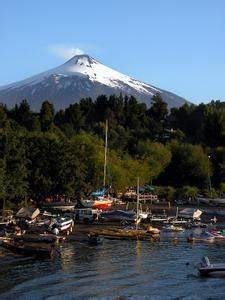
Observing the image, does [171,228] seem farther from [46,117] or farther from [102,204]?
[46,117]

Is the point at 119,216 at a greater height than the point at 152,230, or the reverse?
the point at 119,216

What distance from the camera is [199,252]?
1693 inches

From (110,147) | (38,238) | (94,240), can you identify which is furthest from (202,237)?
(110,147)

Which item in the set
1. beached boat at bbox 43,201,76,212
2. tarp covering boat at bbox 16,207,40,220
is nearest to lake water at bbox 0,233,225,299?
tarp covering boat at bbox 16,207,40,220

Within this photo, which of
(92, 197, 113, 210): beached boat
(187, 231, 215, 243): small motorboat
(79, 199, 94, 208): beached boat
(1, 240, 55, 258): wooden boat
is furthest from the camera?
(92, 197, 113, 210): beached boat

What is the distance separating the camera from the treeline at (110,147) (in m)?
65.6

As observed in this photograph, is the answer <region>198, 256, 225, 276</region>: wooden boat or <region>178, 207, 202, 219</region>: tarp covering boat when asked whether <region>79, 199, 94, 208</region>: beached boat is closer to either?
<region>178, 207, 202, 219</region>: tarp covering boat

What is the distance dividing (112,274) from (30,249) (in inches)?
299

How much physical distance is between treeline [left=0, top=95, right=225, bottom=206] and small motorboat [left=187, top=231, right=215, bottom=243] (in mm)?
17897

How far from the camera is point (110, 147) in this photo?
97.5 m

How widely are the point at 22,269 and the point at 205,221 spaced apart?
1218 inches

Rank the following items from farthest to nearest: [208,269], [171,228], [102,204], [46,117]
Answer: [46,117], [102,204], [171,228], [208,269]

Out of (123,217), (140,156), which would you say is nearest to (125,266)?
(123,217)

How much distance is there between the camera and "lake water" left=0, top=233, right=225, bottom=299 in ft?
98.2
